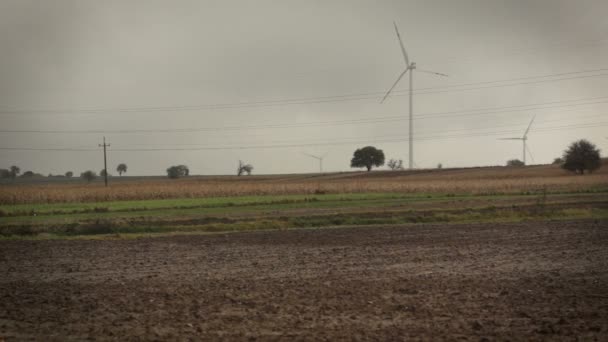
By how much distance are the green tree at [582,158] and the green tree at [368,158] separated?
192 ft

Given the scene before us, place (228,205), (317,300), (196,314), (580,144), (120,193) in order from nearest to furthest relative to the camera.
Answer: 1. (196,314)
2. (317,300)
3. (228,205)
4. (120,193)
5. (580,144)

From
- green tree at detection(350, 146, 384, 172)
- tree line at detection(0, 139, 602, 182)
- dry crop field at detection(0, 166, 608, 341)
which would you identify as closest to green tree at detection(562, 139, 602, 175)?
tree line at detection(0, 139, 602, 182)

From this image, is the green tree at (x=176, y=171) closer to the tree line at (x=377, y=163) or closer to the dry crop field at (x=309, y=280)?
the tree line at (x=377, y=163)

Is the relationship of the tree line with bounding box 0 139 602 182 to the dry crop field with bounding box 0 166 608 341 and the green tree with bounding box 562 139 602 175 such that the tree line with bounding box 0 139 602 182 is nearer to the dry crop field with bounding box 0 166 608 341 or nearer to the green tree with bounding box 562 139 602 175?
the green tree with bounding box 562 139 602 175

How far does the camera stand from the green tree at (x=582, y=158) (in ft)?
331

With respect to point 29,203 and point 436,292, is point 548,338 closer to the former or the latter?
point 436,292

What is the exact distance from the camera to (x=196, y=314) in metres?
10.6

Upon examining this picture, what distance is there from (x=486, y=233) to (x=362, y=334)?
55.1ft

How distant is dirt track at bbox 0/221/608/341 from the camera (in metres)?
9.57

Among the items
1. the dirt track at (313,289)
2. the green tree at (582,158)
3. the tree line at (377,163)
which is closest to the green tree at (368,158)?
the tree line at (377,163)

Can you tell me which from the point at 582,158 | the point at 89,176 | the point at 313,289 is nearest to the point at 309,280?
the point at 313,289

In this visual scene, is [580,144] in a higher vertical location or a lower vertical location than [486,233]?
higher

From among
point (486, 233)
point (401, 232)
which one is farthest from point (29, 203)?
point (486, 233)

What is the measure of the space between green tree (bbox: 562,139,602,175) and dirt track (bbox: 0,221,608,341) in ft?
284
